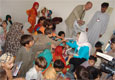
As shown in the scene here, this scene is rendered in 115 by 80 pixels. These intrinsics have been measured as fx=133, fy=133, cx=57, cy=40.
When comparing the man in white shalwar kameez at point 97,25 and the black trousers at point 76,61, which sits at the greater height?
the man in white shalwar kameez at point 97,25

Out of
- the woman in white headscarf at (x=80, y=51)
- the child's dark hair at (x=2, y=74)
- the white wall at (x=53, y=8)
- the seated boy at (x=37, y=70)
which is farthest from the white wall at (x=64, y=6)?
the child's dark hair at (x=2, y=74)

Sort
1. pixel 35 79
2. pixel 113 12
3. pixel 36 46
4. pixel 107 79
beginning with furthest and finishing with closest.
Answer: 1. pixel 113 12
2. pixel 36 46
3. pixel 107 79
4. pixel 35 79

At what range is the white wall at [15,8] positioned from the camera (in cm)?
424

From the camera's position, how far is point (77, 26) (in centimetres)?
357

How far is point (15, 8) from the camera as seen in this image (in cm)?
457

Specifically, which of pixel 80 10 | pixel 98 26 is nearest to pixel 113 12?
pixel 98 26

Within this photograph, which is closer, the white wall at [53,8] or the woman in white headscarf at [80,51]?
the woman in white headscarf at [80,51]

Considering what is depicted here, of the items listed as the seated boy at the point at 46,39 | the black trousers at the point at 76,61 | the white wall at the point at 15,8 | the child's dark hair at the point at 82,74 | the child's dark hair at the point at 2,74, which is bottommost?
the black trousers at the point at 76,61

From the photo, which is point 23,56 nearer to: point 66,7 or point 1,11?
point 1,11

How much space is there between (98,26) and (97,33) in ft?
0.69

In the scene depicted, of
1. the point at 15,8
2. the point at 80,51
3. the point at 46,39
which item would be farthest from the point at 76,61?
the point at 15,8

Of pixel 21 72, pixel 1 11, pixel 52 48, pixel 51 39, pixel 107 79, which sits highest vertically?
pixel 1 11

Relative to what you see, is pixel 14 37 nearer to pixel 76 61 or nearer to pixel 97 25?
pixel 76 61

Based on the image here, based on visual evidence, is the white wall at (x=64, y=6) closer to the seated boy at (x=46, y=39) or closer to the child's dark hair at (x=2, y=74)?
the seated boy at (x=46, y=39)
